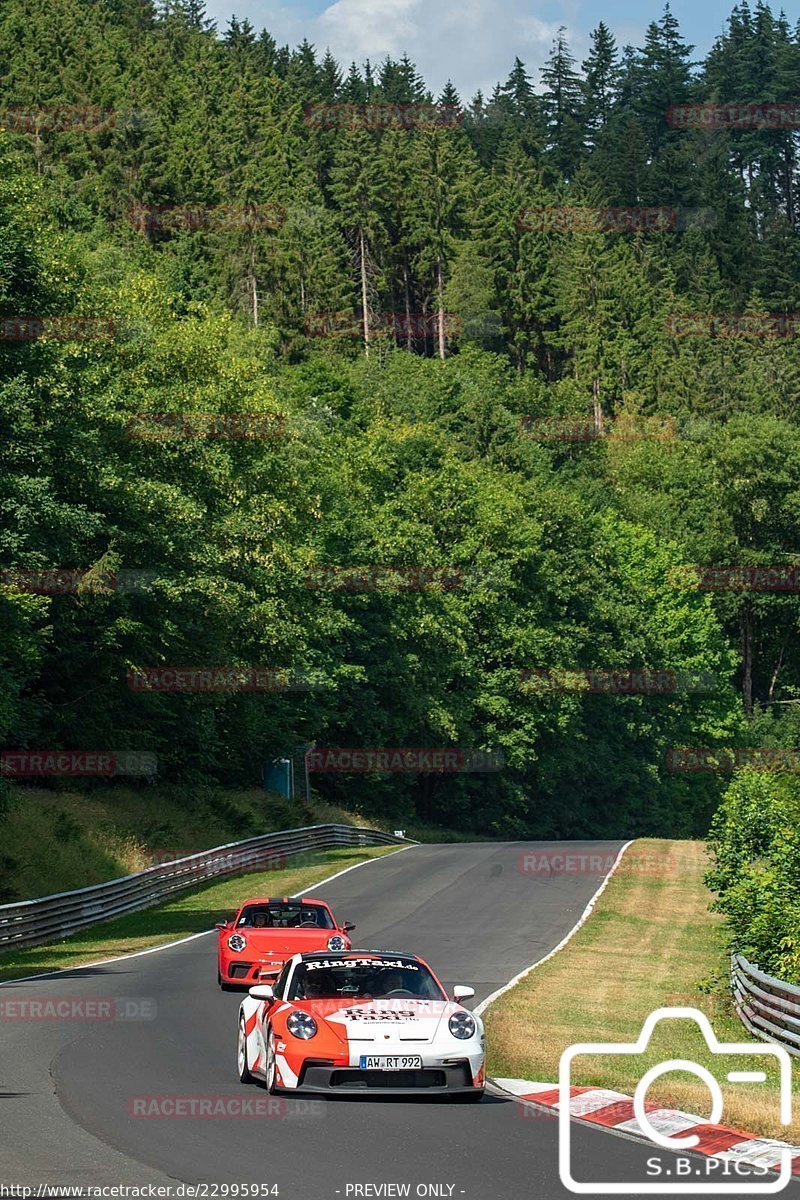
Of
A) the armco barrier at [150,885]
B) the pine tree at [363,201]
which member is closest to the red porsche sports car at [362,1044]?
the armco barrier at [150,885]

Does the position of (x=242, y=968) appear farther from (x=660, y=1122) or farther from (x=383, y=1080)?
(x=660, y=1122)

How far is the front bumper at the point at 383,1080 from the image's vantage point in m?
13.0

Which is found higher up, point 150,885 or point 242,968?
point 242,968

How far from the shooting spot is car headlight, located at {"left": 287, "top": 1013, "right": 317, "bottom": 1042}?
13219 millimetres

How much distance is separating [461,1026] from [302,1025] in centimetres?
138

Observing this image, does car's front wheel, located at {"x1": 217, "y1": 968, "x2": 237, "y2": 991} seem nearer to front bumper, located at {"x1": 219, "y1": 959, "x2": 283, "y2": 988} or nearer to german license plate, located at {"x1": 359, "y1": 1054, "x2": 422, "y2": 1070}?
front bumper, located at {"x1": 219, "y1": 959, "x2": 283, "y2": 988}

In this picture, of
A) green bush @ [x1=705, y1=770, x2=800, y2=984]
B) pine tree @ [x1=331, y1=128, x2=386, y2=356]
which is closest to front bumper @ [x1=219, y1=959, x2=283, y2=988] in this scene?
green bush @ [x1=705, y1=770, x2=800, y2=984]

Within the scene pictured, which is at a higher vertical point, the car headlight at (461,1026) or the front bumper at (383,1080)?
the car headlight at (461,1026)

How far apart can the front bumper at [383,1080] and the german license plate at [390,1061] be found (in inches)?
1.3

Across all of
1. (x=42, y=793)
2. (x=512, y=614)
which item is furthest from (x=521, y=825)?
(x=42, y=793)

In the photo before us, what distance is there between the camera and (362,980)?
581 inches

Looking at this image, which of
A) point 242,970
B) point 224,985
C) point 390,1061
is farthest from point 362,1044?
point 224,985

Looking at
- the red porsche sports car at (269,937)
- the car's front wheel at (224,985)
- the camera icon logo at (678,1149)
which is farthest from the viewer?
the car's front wheel at (224,985)

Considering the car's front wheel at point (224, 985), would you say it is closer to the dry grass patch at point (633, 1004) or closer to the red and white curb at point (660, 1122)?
the dry grass patch at point (633, 1004)
